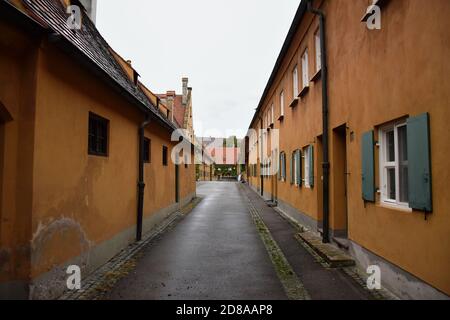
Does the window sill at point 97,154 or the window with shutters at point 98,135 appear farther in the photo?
the window with shutters at point 98,135

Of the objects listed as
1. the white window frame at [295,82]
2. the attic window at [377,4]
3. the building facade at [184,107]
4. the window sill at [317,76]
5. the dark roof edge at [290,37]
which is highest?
the building facade at [184,107]

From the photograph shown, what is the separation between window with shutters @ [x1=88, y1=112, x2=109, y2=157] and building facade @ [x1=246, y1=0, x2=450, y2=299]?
486 cm

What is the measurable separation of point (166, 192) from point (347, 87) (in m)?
8.55

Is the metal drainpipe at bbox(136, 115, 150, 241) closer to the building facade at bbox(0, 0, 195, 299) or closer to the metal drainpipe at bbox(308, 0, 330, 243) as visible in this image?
the building facade at bbox(0, 0, 195, 299)

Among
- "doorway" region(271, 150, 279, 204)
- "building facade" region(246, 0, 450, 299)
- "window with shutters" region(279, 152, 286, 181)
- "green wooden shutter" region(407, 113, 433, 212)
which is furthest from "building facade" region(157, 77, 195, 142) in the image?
"green wooden shutter" region(407, 113, 433, 212)

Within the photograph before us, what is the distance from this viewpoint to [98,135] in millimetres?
6828

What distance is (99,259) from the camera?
6.62 meters

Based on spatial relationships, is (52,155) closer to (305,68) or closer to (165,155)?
(305,68)

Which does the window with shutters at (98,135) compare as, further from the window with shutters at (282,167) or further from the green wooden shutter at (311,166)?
the window with shutters at (282,167)

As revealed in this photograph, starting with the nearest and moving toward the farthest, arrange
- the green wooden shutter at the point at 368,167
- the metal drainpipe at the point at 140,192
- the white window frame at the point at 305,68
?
the green wooden shutter at the point at 368,167
the metal drainpipe at the point at 140,192
the white window frame at the point at 305,68

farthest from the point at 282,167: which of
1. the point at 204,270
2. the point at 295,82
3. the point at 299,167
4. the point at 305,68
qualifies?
the point at 204,270

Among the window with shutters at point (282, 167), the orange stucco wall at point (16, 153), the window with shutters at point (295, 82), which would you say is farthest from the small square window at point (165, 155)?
the orange stucco wall at point (16, 153)

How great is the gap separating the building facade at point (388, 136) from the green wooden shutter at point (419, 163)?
0.01m

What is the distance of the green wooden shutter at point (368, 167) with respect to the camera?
19.0 feet
